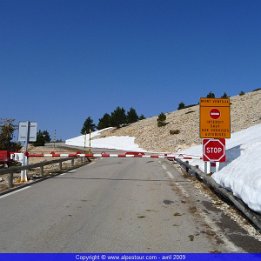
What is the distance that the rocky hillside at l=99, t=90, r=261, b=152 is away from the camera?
238ft

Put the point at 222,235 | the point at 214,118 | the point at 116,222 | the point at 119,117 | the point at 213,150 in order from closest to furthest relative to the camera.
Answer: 1. the point at 222,235
2. the point at 116,222
3. the point at 213,150
4. the point at 214,118
5. the point at 119,117

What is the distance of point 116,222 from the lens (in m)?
8.77

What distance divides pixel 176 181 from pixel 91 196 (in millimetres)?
5479

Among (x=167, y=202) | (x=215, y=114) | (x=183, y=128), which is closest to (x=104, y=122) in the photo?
(x=183, y=128)

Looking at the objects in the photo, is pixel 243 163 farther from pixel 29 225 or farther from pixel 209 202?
pixel 29 225

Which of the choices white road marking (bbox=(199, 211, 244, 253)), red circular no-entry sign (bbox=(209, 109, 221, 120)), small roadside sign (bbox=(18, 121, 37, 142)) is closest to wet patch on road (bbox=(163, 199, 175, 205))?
white road marking (bbox=(199, 211, 244, 253))

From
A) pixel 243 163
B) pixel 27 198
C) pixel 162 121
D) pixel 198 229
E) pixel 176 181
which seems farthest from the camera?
pixel 162 121

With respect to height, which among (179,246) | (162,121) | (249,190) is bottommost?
(179,246)

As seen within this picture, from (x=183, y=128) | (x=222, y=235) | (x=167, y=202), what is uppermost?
(x=183, y=128)

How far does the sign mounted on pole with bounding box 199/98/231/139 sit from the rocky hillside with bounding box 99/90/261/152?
49.3 m

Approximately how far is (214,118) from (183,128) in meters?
66.0

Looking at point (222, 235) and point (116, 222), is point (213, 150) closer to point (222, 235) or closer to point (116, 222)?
point (116, 222)

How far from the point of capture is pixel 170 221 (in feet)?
29.5

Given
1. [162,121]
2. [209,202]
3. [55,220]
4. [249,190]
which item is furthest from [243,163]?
[162,121]
